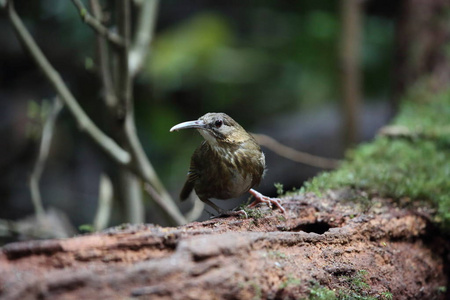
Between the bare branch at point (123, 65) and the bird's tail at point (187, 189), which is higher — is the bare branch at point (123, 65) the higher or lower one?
the higher one

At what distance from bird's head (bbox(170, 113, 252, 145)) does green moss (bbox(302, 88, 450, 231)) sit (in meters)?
0.64

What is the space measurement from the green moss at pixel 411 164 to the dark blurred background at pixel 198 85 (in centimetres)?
176

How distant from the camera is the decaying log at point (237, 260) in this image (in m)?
1.59

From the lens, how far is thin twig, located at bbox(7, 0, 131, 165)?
11.0 ft

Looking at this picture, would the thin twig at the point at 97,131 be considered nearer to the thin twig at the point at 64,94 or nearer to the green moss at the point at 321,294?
the thin twig at the point at 64,94

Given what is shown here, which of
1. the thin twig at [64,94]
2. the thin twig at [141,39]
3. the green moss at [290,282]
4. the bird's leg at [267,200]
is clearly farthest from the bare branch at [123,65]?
the green moss at [290,282]

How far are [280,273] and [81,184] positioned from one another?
6.85 metres

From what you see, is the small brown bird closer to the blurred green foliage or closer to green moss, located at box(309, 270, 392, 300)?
green moss, located at box(309, 270, 392, 300)

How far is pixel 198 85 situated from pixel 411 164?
507 centimetres

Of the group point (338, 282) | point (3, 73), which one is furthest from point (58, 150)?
point (338, 282)

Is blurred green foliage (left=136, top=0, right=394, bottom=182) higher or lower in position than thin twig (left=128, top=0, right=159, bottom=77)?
higher

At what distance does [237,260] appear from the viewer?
6.01ft

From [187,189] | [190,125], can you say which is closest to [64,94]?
[187,189]

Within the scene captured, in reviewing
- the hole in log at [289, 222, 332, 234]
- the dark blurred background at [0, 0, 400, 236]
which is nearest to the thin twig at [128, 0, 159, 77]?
the dark blurred background at [0, 0, 400, 236]
